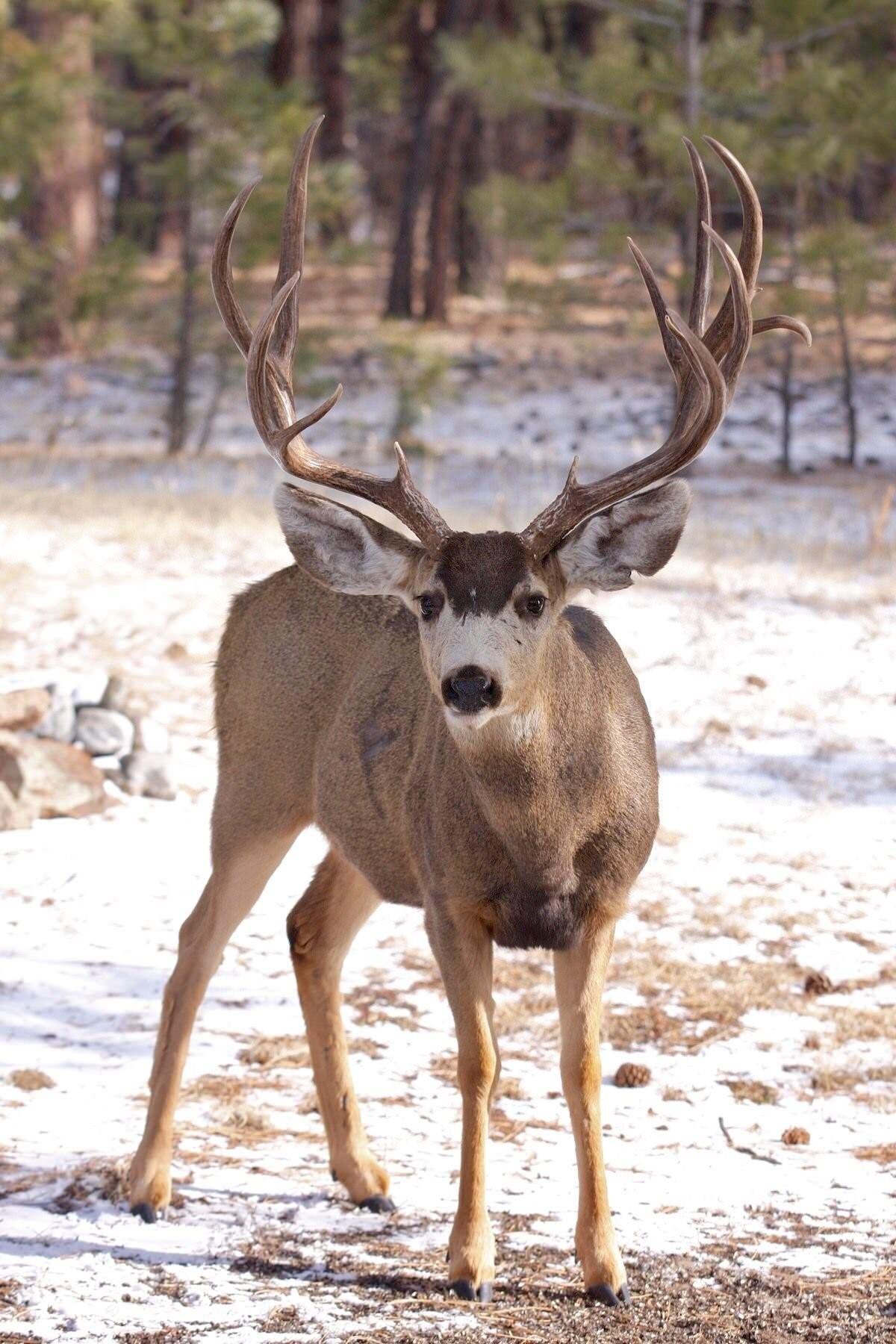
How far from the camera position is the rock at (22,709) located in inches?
313

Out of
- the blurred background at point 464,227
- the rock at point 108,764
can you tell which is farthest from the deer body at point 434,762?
the blurred background at point 464,227

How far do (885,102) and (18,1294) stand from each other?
15.0 meters

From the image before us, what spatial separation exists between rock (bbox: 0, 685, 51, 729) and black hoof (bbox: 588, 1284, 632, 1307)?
443 cm

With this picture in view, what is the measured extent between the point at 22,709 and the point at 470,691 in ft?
13.8

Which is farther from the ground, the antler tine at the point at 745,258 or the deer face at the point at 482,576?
the antler tine at the point at 745,258

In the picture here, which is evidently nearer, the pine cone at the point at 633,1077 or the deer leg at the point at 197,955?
the deer leg at the point at 197,955

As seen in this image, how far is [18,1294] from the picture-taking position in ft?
13.9

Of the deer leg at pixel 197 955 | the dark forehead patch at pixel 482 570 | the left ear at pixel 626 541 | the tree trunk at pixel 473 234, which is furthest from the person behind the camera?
the tree trunk at pixel 473 234

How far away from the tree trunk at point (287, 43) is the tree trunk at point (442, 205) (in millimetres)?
3953

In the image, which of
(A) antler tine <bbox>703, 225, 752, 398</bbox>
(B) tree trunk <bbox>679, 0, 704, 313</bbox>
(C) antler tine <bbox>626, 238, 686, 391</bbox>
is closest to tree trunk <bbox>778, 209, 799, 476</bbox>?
(B) tree trunk <bbox>679, 0, 704, 313</bbox>

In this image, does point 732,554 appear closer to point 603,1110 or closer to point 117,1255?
point 603,1110

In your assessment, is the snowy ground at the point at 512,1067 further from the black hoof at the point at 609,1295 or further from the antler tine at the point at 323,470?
the antler tine at the point at 323,470

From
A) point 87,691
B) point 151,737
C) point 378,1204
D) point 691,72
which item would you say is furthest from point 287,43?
point 378,1204

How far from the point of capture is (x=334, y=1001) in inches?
214
